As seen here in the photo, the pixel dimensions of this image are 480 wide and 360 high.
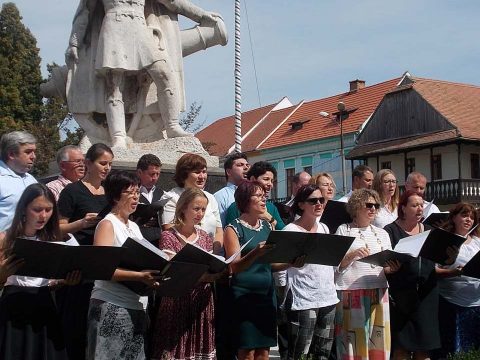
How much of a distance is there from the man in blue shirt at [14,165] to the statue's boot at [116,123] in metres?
3.22

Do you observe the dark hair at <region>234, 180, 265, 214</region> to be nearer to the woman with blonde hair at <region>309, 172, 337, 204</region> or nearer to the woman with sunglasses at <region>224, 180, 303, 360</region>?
the woman with sunglasses at <region>224, 180, 303, 360</region>

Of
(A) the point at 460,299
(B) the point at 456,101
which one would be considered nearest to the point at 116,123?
(A) the point at 460,299

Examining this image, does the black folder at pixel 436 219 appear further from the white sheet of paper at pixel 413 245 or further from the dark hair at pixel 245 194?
the dark hair at pixel 245 194

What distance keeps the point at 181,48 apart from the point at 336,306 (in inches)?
177

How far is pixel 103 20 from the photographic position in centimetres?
898

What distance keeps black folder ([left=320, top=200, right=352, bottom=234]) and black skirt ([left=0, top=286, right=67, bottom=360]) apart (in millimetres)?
2775

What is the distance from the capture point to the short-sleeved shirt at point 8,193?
5500 mm

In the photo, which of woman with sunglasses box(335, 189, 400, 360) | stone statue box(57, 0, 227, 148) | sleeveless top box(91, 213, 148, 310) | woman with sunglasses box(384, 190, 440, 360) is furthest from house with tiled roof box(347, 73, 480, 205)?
sleeveless top box(91, 213, 148, 310)

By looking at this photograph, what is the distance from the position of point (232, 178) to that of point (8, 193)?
2.06m

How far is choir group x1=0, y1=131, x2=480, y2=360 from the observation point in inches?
179

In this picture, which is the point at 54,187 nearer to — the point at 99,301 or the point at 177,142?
the point at 99,301

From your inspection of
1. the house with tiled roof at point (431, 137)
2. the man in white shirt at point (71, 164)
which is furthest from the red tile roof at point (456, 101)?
the man in white shirt at point (71, 164)

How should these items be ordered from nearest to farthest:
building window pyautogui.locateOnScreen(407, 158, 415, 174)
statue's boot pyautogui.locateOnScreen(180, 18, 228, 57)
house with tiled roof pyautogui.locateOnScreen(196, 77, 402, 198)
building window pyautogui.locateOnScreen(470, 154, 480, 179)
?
statue's boot pyautogui.locateOnScreen(180, 18, 228, 57) → building window pyautogui.locateOnScreen(470, 154, 480, 179) → building window pyautogui.locateOnScreen(407, 158, 415, 174) → house with tiled roof pyautogui.locateOnScreen(196, 77, 402, 198)

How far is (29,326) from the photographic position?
174 inches
